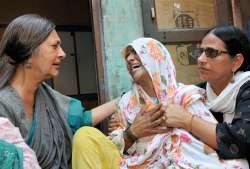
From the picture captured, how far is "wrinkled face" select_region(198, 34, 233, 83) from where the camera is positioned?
2.11m

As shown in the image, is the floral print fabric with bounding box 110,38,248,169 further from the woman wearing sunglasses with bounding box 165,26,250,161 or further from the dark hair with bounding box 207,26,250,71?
the dark hair with bounding box 207,26,250,71

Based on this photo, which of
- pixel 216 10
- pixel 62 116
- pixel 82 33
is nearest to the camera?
pixel 62 116

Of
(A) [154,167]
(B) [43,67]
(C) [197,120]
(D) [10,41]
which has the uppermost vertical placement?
(D) [10,41]

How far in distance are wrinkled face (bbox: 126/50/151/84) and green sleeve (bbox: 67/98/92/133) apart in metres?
0.37

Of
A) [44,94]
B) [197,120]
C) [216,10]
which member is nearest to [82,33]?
[216,10]

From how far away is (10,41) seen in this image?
225cm

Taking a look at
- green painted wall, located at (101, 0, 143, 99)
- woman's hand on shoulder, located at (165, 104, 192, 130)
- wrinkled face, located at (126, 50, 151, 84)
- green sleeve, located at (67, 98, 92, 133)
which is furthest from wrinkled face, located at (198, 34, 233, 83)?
green painted wall, located at (101, 0, 143, 99)

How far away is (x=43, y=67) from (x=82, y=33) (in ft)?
13.3

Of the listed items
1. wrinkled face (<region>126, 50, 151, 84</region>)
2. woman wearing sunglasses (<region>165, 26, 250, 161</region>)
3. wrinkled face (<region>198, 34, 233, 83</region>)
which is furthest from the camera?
wrinkled face (<region>126, 50, 151, 84</region>)

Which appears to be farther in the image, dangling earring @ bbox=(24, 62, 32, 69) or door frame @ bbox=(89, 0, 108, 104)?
door frame @ bbox=(89, 0, 108, 104)

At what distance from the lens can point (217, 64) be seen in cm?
211

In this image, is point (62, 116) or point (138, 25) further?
point (138, 25)

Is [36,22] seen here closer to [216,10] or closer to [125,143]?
[125,143]

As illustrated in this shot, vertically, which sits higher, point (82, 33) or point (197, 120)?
point (82, 33)
